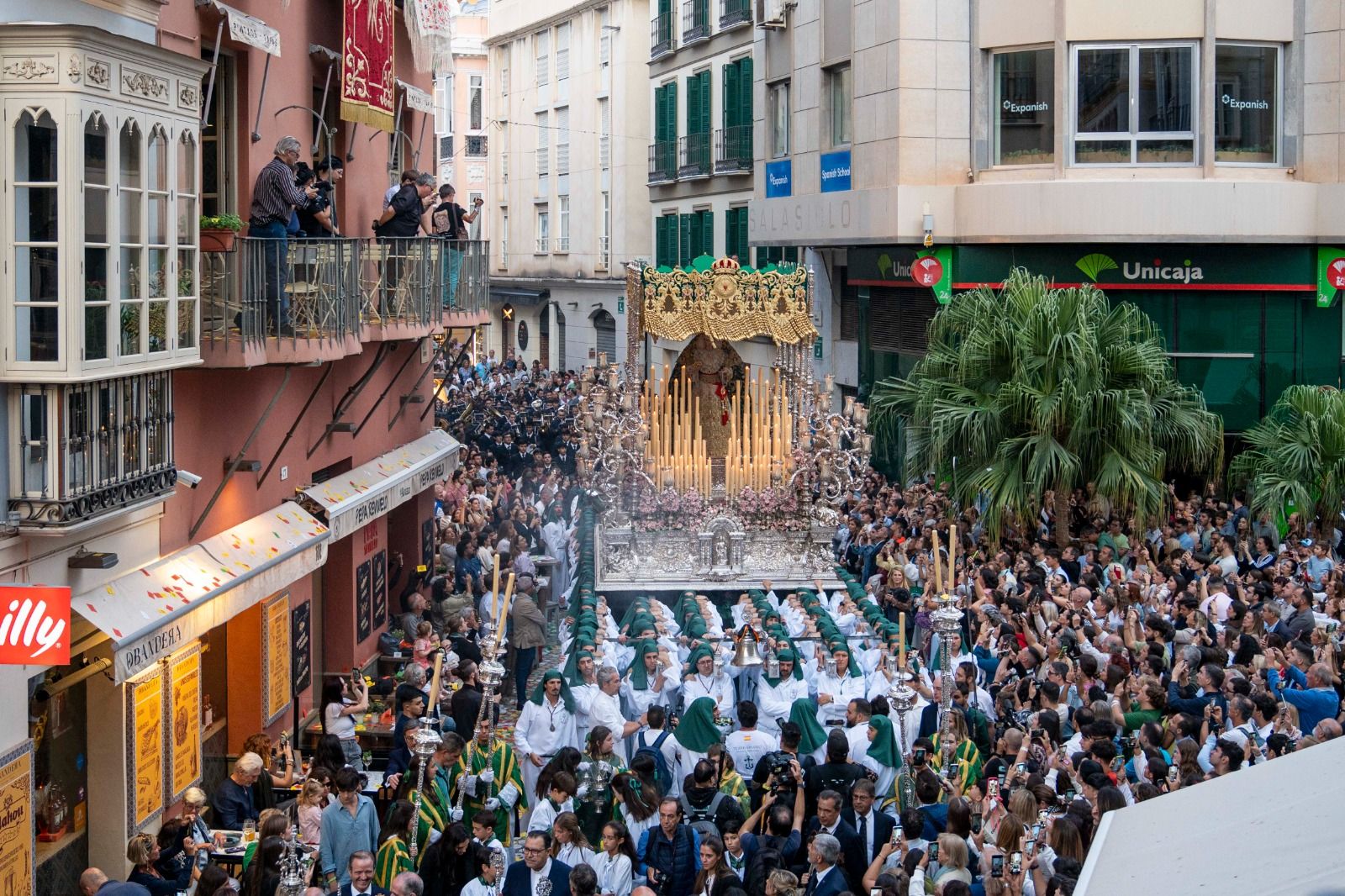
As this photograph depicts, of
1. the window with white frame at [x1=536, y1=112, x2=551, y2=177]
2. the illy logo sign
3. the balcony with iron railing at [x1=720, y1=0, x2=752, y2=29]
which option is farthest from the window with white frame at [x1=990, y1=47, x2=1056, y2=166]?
the window with white frame at [x1=536, y1=112, x2=551, y2=177]

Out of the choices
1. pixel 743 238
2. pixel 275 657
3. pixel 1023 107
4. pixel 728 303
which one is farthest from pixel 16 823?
pixel 743 238

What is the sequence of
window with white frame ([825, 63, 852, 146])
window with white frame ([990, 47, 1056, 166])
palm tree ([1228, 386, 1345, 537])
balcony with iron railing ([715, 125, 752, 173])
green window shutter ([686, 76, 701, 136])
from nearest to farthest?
palm tree ([1228, 386, 1345, 537]) < window with white frame ([990, 47, 1056, 166]) < window with white frame ([825, 63, 852, 146]) < balcony with iron railing ([715, 125, 752, 173]) < green window shutter ([686, 76, 701, 136])

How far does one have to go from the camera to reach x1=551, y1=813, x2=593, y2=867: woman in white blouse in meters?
10.7

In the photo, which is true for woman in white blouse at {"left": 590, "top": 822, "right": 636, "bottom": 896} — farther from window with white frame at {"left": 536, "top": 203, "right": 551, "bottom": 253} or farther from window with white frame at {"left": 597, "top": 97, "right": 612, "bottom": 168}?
window with white frame at {"left": 536, "top": 203, "right": 551, "bottom": 253}

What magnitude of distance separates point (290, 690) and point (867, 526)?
9.76 metres

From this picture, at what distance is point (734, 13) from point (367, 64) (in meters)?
22.2

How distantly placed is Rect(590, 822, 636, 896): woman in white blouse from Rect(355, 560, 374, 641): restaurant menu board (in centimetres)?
948

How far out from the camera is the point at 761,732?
45.6 ft

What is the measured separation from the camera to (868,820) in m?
11.4

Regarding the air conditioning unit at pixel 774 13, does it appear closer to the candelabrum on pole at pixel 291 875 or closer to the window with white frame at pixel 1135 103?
the window with white frame at pixel 1135 103

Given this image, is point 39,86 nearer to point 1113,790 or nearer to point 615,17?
point 1113,790

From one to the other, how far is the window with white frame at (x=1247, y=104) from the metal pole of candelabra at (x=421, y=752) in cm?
1906

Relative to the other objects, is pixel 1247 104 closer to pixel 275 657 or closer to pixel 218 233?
pixel 275 657

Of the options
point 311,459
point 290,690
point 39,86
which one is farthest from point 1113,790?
point 311,459
